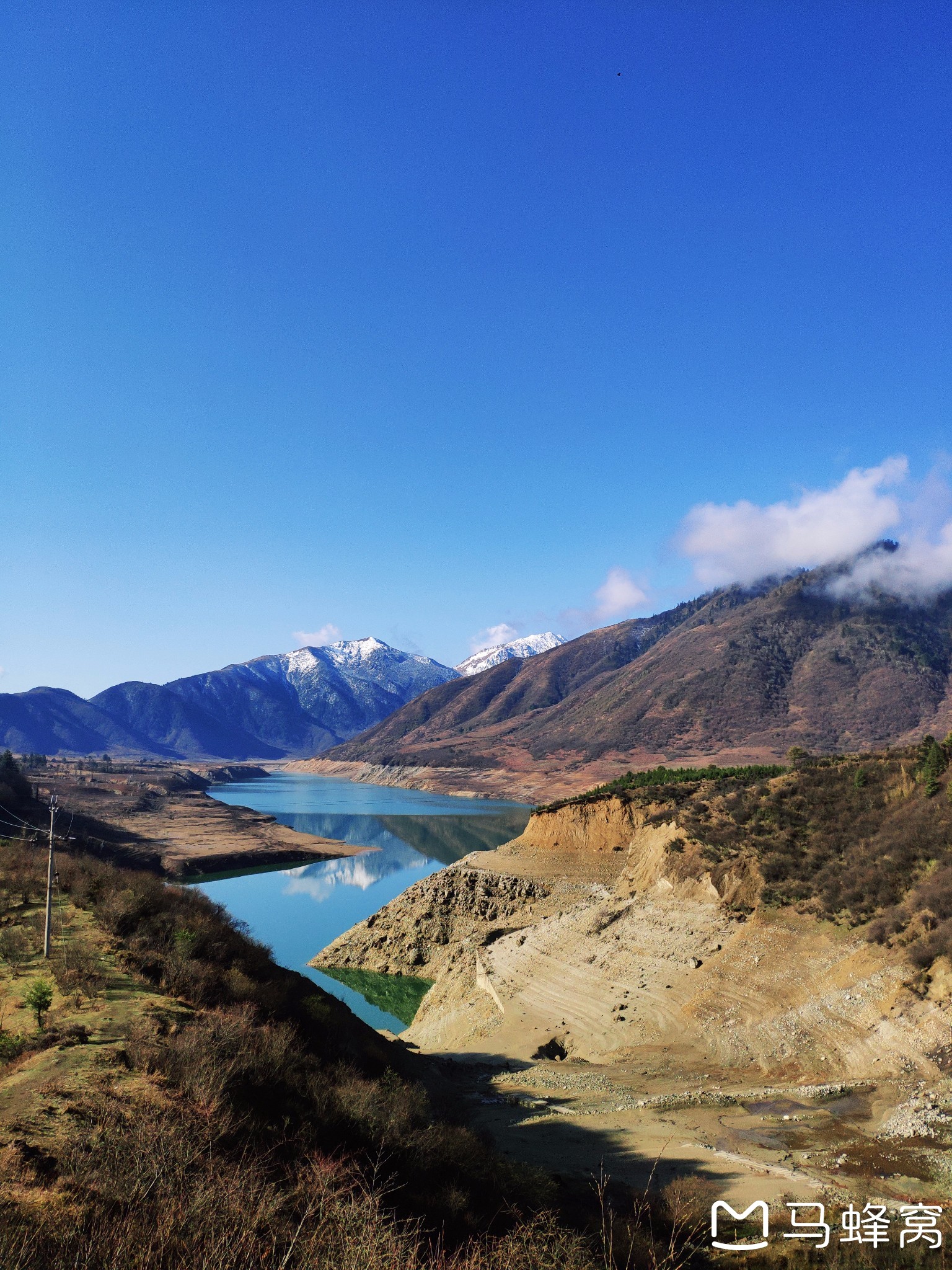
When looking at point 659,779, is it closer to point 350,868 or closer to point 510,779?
point 350,868

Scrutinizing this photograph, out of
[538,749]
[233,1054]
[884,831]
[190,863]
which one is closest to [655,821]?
[884,831]

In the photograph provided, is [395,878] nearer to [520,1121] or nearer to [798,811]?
[798,811]

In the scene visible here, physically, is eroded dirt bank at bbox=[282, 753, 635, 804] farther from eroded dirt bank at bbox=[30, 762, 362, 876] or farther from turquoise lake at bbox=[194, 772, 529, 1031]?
eroded dirt bank at bbox=[30, 762, 362, 876]

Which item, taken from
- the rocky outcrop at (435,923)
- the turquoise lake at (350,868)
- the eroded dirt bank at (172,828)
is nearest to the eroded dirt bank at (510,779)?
the turquoise lake at (350,868)

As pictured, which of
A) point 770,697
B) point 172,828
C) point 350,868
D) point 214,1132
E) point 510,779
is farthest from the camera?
point 770,697

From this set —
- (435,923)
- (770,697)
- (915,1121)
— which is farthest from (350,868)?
(770,697)

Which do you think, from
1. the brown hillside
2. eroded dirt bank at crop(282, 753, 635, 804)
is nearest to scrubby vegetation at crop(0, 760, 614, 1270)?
eroded dirt bank at crop(282, 753, 635, 804)

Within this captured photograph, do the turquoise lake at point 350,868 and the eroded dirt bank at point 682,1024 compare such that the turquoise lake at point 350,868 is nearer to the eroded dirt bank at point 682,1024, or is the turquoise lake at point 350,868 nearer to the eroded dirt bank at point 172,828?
the eroded dirt bank at point 172,828
